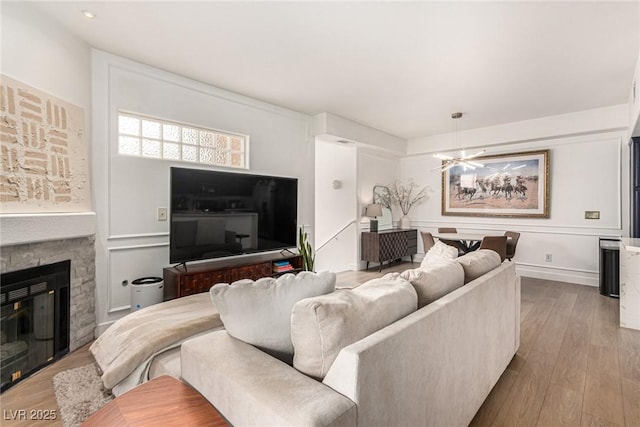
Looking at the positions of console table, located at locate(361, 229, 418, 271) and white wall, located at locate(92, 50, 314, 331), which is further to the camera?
console table, located at locate(361, 229, 418, 271)

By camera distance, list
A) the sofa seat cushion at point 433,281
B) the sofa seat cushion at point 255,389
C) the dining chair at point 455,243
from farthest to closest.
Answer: the dining chair at point 455,243 → the sofa seat cushion at point 433,281 → the sofa seat cushion at point 255,389

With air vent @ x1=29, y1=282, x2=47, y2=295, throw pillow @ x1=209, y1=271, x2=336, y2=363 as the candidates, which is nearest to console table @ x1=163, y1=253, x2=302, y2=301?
air vent @ x1=29, y1=282, x2=47, y2=295

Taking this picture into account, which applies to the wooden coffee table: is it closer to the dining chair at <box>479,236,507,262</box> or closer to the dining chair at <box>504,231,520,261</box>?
the dining chair at <box>479,236,507,262</box>

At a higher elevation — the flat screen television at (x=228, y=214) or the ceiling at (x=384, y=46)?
the ceiling at (x=384, y=46)

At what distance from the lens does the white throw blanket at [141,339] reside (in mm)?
1652

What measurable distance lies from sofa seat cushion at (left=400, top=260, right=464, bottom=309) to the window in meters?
2.88

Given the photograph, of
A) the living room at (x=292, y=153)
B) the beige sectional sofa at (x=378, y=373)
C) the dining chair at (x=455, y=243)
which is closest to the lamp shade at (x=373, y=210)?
the living room at (x=292, y=153)

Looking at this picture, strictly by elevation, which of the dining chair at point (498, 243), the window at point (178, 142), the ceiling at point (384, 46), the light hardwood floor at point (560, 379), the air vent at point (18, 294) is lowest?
the light hardwood floor at point (560, 379)

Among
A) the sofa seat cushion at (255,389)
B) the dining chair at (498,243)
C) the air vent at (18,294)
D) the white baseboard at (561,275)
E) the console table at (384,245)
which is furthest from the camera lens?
the console table at (384,245)

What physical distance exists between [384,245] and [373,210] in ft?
2.22

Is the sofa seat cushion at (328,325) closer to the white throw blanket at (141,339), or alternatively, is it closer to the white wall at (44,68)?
the white throw blanket at (141,339)

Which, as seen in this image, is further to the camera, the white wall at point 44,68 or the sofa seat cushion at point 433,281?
the white wall at point 44,68

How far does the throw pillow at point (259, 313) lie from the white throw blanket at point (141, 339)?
2.38 ft

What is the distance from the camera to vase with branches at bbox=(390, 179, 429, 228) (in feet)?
21.4
